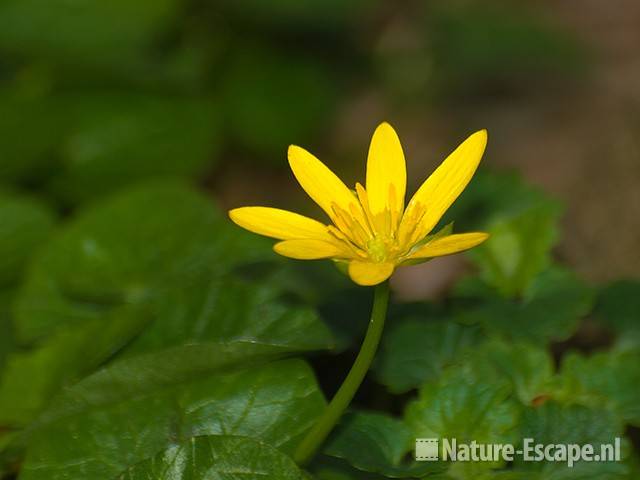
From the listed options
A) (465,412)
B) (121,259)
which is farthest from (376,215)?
(121,259)

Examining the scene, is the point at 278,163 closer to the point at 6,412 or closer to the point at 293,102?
the point at 293,102

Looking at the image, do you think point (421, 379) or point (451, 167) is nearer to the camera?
point (451, 167)

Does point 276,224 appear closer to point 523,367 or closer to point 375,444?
point 375,444

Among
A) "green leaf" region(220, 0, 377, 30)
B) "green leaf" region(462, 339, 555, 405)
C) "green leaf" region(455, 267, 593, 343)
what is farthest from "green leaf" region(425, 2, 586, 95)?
"green leaf" region(462, 339, 555, 405)

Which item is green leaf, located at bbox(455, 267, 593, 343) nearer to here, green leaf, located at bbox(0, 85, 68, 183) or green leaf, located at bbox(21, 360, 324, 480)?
green leaf, located at bbox(21, 360, 324, 480)

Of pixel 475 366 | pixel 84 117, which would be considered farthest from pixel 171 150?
pixel 475 366

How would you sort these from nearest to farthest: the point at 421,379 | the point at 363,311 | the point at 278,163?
the point at 421,379 < the point at 363,311 < the point at 278,163
